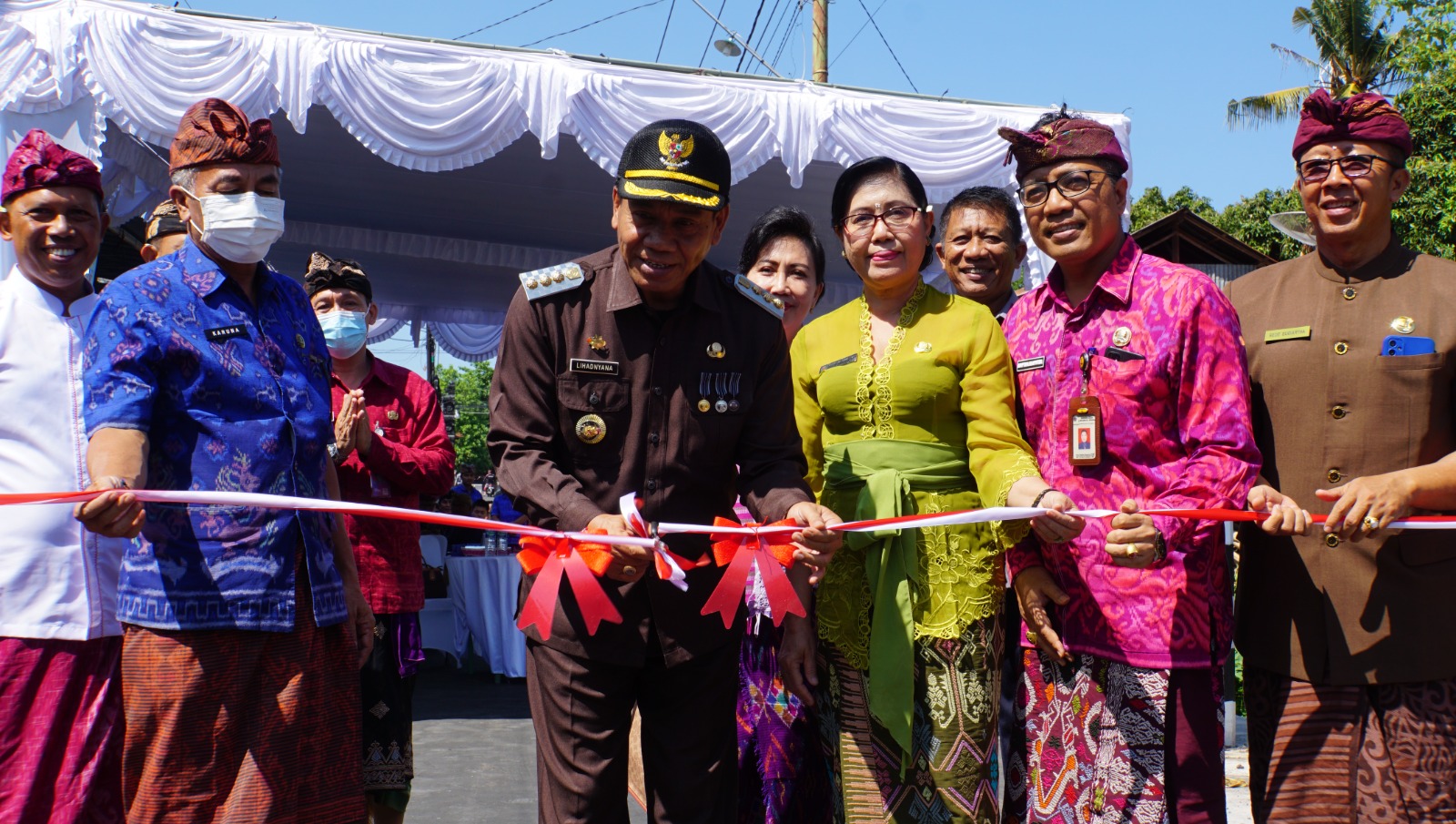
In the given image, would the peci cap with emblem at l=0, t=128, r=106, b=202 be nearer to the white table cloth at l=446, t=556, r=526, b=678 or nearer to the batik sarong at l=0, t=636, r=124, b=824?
the batik sarong at l=0, t=636, r=124, b=824

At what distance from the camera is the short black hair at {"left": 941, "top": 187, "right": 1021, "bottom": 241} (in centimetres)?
462

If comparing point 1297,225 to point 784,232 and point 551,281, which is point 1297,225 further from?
A: point 551,281

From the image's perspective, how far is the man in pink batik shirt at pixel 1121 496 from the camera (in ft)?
9.77

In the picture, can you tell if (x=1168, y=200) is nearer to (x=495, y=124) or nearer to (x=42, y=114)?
(x=495, y=124)

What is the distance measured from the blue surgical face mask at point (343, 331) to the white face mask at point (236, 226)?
4.70 feet

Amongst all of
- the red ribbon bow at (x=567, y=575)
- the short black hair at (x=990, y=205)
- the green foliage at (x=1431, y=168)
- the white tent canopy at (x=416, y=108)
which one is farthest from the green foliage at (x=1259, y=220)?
the red ribbon bow at (x=567, y=575)

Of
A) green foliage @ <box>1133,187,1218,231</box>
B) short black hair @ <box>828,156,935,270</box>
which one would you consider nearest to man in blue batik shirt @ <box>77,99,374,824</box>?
short black hair @ <box>828,156,935,270</box>

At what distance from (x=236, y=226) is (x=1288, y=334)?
2862 mm

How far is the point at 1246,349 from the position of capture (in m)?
3.36

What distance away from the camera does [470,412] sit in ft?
254

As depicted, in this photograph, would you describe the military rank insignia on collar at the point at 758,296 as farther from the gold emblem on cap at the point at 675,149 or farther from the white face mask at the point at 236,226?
the white face mask at the point at 236,226

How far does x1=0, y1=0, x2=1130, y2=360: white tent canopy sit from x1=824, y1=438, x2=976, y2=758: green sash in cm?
462

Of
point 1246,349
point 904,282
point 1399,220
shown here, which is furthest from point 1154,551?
point 1399,220

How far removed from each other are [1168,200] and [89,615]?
31.5 metres
